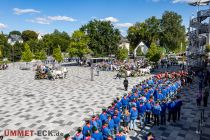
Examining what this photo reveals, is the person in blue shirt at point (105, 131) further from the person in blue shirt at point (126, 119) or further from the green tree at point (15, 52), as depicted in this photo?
the green tree at point (15, 52)

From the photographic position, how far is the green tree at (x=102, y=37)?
2571 inches

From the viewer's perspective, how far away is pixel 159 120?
17.0 m

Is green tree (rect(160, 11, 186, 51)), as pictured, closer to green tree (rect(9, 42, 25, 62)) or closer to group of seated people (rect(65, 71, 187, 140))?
green tree (rect(9, 42, 25, 62))

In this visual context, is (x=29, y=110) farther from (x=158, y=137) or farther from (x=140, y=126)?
(x=158, y=137)

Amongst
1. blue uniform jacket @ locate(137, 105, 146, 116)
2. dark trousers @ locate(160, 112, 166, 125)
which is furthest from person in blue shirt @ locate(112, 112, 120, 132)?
dark trousers @ locate(160, 112, 166, 125)

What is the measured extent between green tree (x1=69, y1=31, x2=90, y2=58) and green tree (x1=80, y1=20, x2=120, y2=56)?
237cm

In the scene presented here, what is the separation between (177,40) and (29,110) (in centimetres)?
7562

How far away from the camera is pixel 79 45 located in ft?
205

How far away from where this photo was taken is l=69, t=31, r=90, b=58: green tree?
62625mm

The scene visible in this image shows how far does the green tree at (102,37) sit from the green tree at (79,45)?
2367 mm

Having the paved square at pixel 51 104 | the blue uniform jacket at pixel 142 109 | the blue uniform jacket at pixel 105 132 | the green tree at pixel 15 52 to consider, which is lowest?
the paved square at pixel 51 104

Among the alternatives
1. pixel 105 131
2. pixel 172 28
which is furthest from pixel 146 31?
pixel 105 131

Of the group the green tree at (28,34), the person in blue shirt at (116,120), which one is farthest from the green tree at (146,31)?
the person in blue shirt at (116,120)

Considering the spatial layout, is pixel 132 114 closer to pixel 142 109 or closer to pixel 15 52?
pixel 142 109
